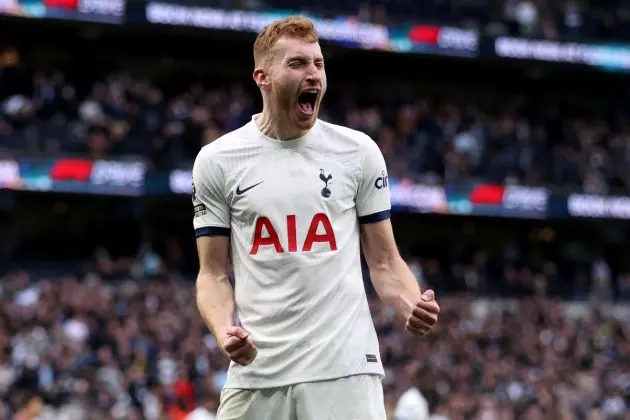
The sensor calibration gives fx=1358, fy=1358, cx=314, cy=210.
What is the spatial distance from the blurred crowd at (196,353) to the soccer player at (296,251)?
5798 mm

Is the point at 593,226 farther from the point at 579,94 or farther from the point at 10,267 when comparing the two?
the point at 10,267

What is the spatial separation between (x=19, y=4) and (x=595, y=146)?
12.3 m

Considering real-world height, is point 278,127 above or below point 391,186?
above

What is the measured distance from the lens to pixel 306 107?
504 cm

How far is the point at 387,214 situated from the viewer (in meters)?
5.18

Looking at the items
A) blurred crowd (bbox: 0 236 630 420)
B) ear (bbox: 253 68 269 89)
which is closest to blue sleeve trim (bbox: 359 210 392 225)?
ear (bbox: 253 68 269 89)

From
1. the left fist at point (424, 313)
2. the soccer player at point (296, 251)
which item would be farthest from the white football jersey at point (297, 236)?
the left fist at point (424, 313)

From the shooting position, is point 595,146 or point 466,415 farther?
point 595,146

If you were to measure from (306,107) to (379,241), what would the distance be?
59 cm

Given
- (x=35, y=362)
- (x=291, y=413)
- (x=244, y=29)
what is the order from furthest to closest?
(x=244, y=29) → (x=35, y=362) → (x=291, y=413)

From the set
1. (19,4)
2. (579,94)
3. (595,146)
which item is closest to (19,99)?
(19,4)

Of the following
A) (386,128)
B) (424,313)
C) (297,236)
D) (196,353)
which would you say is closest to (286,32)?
(297,236)

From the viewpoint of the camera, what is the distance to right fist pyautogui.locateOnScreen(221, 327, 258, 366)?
4.64 meters

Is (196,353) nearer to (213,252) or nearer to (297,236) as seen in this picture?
(213,252)
